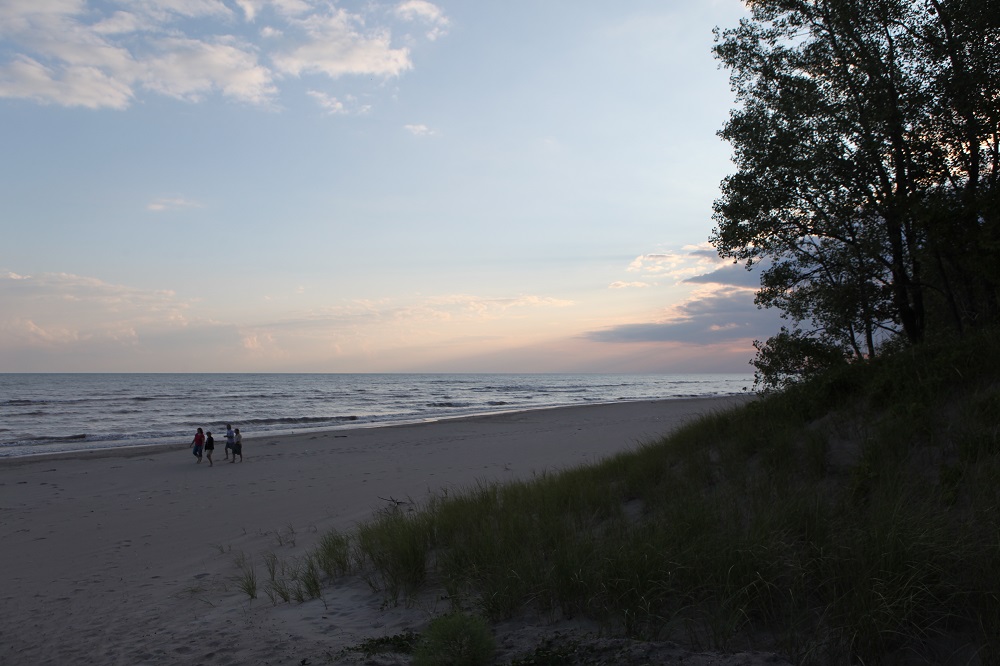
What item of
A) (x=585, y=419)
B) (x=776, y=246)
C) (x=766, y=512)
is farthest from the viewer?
(x=585, y=419)

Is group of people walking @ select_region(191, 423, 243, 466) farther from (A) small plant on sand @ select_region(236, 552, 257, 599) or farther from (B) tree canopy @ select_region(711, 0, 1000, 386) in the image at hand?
(B) tree canopy @ select_region(711, 0, 1000, 386)

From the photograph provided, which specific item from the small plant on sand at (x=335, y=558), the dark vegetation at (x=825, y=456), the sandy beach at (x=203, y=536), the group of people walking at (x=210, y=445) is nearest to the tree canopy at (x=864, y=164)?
the dark vegetation at (x=825, y=456)

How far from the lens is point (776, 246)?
1181cm

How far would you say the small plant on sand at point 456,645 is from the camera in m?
3.95

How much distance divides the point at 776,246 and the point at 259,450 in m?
18.5

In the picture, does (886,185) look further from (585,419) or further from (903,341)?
(585,419)

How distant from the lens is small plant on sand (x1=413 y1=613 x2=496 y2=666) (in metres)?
3.95

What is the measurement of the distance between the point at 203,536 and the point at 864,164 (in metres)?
12.7

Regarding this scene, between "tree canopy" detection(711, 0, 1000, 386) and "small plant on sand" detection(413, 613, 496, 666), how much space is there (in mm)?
8227

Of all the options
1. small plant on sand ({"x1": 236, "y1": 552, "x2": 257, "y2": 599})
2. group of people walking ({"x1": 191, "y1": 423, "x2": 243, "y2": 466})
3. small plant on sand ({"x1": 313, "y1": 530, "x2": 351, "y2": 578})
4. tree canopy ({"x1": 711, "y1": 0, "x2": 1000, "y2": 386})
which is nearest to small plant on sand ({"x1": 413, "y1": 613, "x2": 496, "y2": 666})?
small plant on sand ({"x1": 313, "y1": 530, "x2": 351, "y2": 578})

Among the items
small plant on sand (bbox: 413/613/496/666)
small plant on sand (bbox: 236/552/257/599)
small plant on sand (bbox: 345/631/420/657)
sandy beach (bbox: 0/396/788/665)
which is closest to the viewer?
small plant on sand (bbox: 413/613/496/666)

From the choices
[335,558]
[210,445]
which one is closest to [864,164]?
[335,558]

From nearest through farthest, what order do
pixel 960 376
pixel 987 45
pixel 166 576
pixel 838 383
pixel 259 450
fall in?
pixel 960 376 < pixel 166 576 < pixel 838 383 < pixel 987 45 < pixel 259 450

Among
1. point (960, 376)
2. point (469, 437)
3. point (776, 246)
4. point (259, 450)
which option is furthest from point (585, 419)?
point (960, 376)
